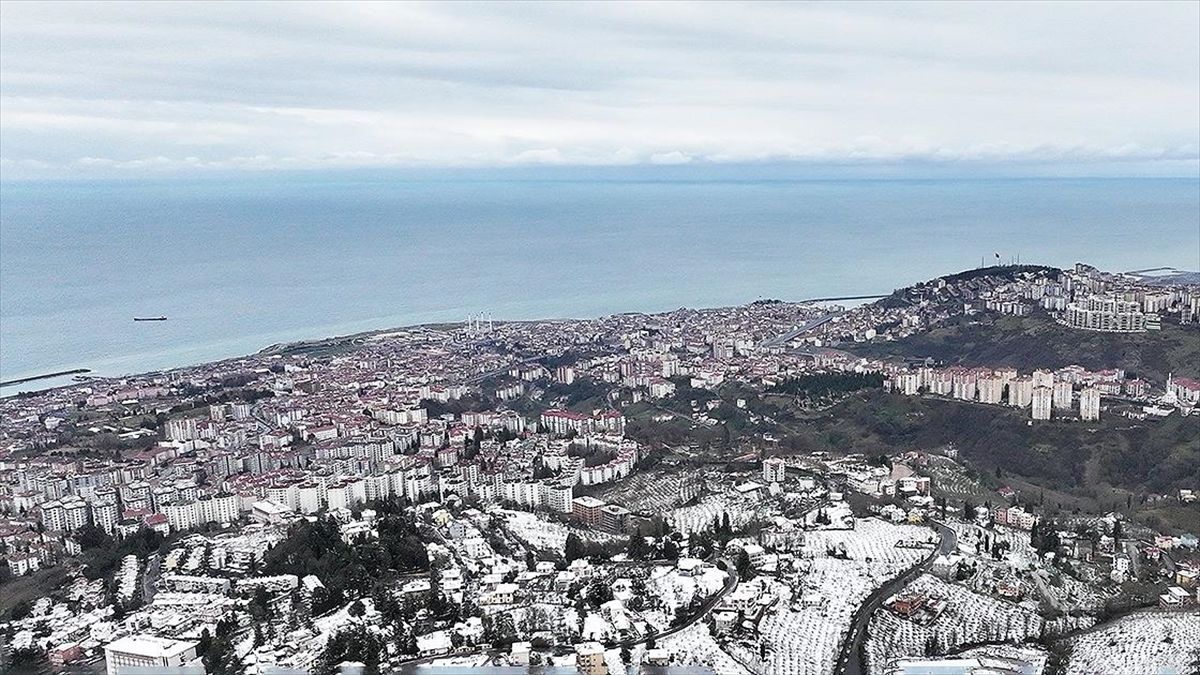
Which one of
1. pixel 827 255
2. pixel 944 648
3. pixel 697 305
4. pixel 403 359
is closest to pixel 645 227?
pixel 827 255

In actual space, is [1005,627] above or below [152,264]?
below

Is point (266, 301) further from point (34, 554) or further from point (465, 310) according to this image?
point (34, 554)

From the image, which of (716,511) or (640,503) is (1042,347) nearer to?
(716,511)

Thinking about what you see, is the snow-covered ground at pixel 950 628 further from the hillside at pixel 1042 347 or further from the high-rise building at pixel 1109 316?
the high-rise building at pixel 1109 316

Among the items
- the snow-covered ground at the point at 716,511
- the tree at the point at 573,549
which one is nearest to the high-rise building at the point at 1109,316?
the snow-covered ground at the point at 716,511

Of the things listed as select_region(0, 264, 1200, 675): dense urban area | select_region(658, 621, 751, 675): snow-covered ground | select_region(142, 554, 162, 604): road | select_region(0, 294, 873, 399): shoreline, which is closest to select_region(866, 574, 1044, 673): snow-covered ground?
select_region(0, 264, 1200, 675): dense urban area

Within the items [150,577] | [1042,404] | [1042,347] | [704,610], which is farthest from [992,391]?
[150,577]
